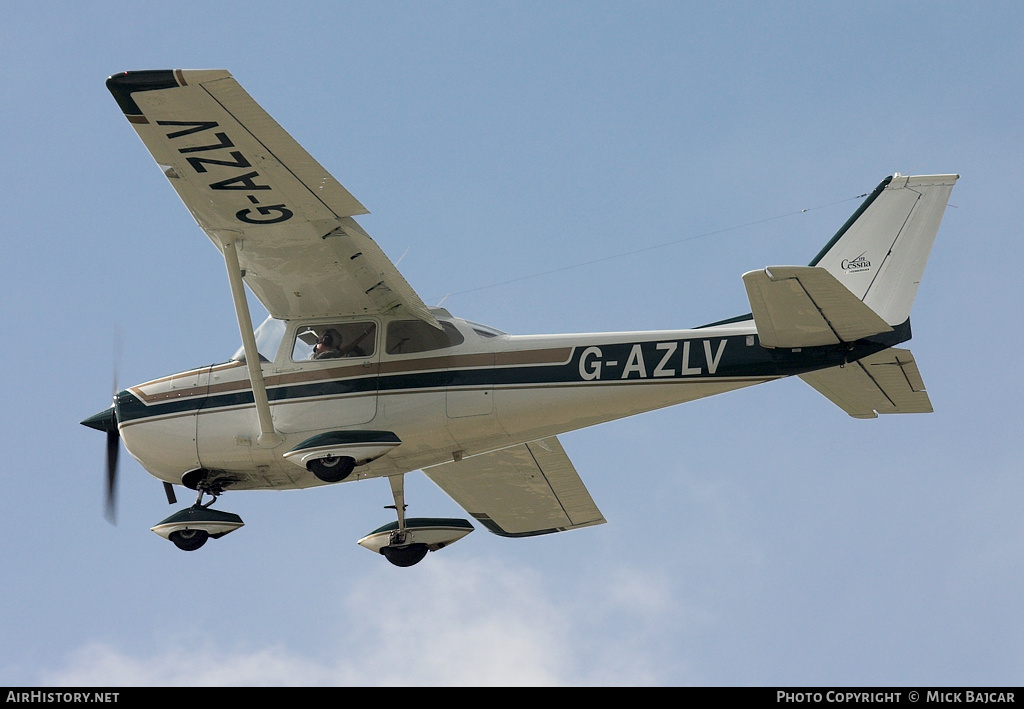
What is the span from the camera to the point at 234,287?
15.0 meters

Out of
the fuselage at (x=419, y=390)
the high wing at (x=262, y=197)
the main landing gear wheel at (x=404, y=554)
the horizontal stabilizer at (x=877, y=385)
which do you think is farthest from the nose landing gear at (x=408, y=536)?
the horizontal stabilizer at (x=877, y=385)

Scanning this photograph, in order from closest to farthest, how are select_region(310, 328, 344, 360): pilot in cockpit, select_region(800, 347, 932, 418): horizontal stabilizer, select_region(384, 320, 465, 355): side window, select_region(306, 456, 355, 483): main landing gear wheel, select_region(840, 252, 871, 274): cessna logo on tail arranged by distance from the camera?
select_region(800, 347, 932, 418): horizontal stabilizer, select_region(840, 252, 871, 274): cessna logo on tail, select_region(306, 456, 355, 483): main landing gear wheel, select_region(384, 320, 465, 355): side window, select_region(310, 328, 344, 360): pilot in cockpit

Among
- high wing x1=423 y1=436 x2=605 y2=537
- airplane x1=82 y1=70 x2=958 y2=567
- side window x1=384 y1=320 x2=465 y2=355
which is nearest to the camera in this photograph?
airplane x1=82 y1=70 x2=958 y2=567

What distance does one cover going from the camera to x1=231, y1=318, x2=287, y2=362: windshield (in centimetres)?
1592

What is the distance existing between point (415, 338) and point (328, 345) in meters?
1.03

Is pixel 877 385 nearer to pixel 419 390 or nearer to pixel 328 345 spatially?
pixel 419 390

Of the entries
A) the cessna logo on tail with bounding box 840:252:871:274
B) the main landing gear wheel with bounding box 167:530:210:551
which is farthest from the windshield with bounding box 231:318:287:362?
the cessna logo on tail with bounding box 840:252:871:274

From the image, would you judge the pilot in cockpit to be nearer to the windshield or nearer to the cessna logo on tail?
the windshield

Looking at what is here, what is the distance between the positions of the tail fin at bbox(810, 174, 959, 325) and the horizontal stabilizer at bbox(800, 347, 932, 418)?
0.44 metres

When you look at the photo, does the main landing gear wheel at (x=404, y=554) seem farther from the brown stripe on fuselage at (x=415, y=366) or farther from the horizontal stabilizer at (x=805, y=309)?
the horizontal stabilizer at (x=805, y=309)

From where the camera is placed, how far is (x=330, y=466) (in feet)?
49.3

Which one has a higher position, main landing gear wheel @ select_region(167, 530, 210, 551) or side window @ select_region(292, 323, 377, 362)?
side window @ select_region(292, 323, 377, 362)

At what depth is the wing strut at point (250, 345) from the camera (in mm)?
14922

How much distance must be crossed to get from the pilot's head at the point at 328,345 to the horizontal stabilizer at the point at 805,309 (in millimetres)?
4841
